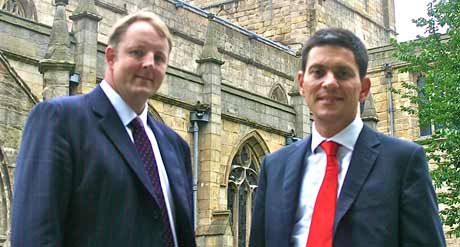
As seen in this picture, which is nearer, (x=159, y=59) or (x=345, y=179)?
(x=345, y=179)

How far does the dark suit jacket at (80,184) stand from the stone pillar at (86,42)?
8853 millimetres

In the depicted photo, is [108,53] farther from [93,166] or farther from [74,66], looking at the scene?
[74,66]

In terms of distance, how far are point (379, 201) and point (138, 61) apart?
106 centimetres

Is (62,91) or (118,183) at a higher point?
(62,91)

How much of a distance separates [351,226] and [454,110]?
406 inches

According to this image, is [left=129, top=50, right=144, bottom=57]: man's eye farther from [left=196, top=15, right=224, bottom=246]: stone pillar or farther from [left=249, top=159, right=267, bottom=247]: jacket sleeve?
[left=196, top=15, right=224, bottom=246]: stone pillar

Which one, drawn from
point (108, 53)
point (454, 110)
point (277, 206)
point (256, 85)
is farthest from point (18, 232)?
point (256, 85)

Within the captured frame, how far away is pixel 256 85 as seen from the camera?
862 inches

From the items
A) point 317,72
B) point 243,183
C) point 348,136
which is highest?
point 243,183

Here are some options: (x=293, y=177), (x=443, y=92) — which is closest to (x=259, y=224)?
(x=293, y=177)

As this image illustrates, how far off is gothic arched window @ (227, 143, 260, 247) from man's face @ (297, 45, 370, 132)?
12.2 m

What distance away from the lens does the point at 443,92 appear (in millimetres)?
12797

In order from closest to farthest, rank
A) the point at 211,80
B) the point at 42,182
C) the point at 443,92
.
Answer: the point at 42,182 → the point at 443,92 → the point at 211,80

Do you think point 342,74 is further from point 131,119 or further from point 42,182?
point 42,182
